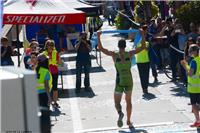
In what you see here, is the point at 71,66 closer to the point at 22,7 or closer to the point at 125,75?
the point at 22,7

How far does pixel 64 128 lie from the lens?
36.9 feet

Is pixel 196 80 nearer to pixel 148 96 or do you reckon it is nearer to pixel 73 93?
pixel 148 96

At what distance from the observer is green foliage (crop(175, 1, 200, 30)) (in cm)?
1736

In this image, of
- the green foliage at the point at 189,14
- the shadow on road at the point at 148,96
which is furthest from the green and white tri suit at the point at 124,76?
the green foliage at the point at 189,14

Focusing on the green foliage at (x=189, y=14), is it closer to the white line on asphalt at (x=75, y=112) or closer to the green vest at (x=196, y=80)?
the white line on asphalt at (x=75, y=112)

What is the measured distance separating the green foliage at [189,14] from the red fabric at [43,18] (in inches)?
166

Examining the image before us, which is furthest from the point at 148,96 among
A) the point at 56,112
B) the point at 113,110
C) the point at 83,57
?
the point at 56,112

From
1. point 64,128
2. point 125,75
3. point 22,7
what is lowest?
point 64,128

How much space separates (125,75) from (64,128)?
1.70 metres

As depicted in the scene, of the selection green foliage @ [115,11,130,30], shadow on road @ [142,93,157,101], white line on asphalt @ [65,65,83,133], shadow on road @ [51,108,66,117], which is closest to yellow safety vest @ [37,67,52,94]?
white line on asphalt @ [65,65,83,133]

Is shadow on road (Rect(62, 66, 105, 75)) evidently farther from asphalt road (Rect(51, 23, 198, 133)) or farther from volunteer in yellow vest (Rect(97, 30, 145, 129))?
volunteer in yellow vest (Rect(97, 30, 145, 129))

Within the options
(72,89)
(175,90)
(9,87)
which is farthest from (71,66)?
(9,87)

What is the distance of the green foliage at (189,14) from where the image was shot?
57.0ft

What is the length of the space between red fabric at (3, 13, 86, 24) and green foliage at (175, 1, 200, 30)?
13.8 feet
